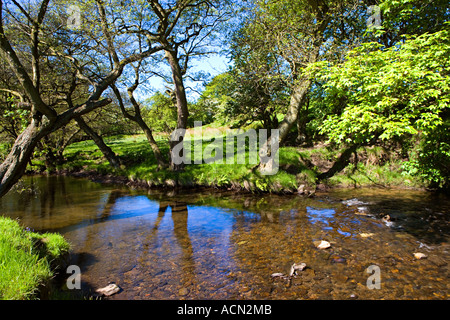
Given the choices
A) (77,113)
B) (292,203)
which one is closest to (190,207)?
(292,203)

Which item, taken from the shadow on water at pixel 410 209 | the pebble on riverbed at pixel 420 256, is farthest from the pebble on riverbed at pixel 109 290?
the shadow on water at pixel 410 209

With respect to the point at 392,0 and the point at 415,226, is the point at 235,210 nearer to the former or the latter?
Result: the point at 415,226

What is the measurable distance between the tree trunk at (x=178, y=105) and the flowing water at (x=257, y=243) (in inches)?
145

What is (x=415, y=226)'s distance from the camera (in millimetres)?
7441

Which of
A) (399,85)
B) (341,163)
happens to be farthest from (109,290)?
(341,163)

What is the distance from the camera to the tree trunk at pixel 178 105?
1335 centimetres

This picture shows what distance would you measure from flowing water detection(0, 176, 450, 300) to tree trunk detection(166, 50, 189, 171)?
3674 mm

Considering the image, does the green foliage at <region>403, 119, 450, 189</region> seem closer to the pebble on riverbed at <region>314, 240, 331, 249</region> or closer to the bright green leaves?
the bright green leaves

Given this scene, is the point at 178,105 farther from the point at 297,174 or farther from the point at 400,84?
the point at 400,84

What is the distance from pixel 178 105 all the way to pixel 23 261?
1088cm

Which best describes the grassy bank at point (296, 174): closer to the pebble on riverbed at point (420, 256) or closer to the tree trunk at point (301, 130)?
the tree trunk at point (301, 130)

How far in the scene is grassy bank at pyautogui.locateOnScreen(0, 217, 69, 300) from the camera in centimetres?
350

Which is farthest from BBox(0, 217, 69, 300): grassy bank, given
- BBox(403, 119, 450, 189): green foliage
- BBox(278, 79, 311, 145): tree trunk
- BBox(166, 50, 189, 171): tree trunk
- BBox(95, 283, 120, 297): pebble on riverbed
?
BBox(403, 119, 450, 189): green foliage
